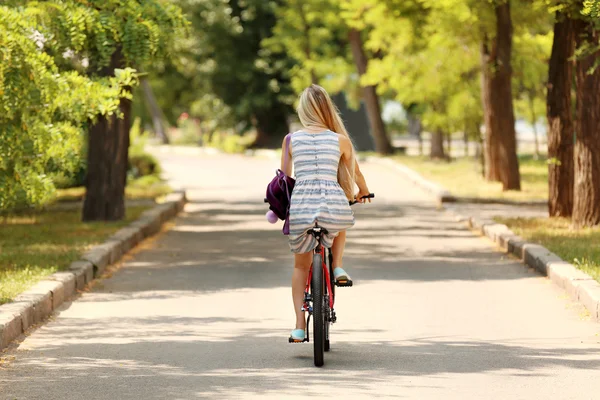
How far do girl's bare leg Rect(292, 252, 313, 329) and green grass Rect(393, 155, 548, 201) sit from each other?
1648cm

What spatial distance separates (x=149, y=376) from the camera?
8.91 meters

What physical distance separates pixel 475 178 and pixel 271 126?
29.9m

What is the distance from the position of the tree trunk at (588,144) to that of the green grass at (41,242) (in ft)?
21.1

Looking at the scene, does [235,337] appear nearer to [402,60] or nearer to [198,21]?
[402,60]

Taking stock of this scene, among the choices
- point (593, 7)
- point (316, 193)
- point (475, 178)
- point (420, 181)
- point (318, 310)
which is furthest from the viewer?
point (475, 178)

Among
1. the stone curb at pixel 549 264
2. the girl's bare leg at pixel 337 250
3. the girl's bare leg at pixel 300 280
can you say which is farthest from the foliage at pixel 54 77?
the stone curb at pixel 549 264

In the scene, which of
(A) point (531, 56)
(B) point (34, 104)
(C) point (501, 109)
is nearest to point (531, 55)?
(A) point (531, 56)

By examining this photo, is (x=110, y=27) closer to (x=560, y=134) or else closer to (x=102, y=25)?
(x=102, y=25)

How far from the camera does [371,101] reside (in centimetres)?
5141

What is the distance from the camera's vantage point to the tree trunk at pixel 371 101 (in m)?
50.5

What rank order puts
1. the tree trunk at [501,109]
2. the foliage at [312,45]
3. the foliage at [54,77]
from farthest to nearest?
the foliage at [312,45] < the tree trunk at [501,109] < the foliage at [54,77]

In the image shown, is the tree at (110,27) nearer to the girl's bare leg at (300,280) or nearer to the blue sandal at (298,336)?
the girl's bare leg at (300,280)

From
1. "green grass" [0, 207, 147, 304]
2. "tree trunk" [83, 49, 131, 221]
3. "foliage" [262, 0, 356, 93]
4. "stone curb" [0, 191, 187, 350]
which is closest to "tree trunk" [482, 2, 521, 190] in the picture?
"green grass" [0, 207, 147, 304]

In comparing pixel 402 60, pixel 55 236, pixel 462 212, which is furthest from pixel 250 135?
pixel 55 236
